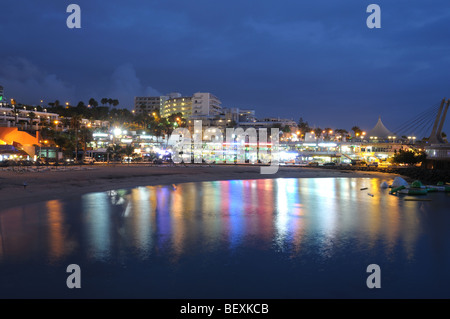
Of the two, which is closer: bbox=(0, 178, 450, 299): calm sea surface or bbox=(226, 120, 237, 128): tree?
bbox=(0, 178, 450, 299): calm sea surface

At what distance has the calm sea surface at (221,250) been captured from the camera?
778 cm

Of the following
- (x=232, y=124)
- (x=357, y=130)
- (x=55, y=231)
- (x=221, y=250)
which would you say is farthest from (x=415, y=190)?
(x=357, y=130)

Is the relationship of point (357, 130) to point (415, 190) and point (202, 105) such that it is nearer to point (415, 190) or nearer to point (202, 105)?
point (202, 105)

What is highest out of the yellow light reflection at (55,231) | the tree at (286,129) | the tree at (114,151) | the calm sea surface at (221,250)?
the tree at (286,129)

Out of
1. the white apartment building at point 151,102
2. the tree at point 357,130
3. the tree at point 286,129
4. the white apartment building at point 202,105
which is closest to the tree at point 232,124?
the tree at point 286,129

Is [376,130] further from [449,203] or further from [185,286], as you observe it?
[185,286]

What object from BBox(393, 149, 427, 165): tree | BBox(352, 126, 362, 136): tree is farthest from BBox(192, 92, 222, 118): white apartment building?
BBox(393, 149, 427, 165): tree

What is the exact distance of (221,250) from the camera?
10.8m

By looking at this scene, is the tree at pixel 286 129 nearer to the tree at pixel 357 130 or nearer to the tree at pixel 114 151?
the tree at pixel 357 130

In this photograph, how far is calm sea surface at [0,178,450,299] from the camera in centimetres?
778

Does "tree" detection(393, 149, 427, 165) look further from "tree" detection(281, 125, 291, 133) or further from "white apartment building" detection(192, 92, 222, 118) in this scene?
"white apartment building" detection(192, 92, 222, 118)

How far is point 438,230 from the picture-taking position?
45.4ft
